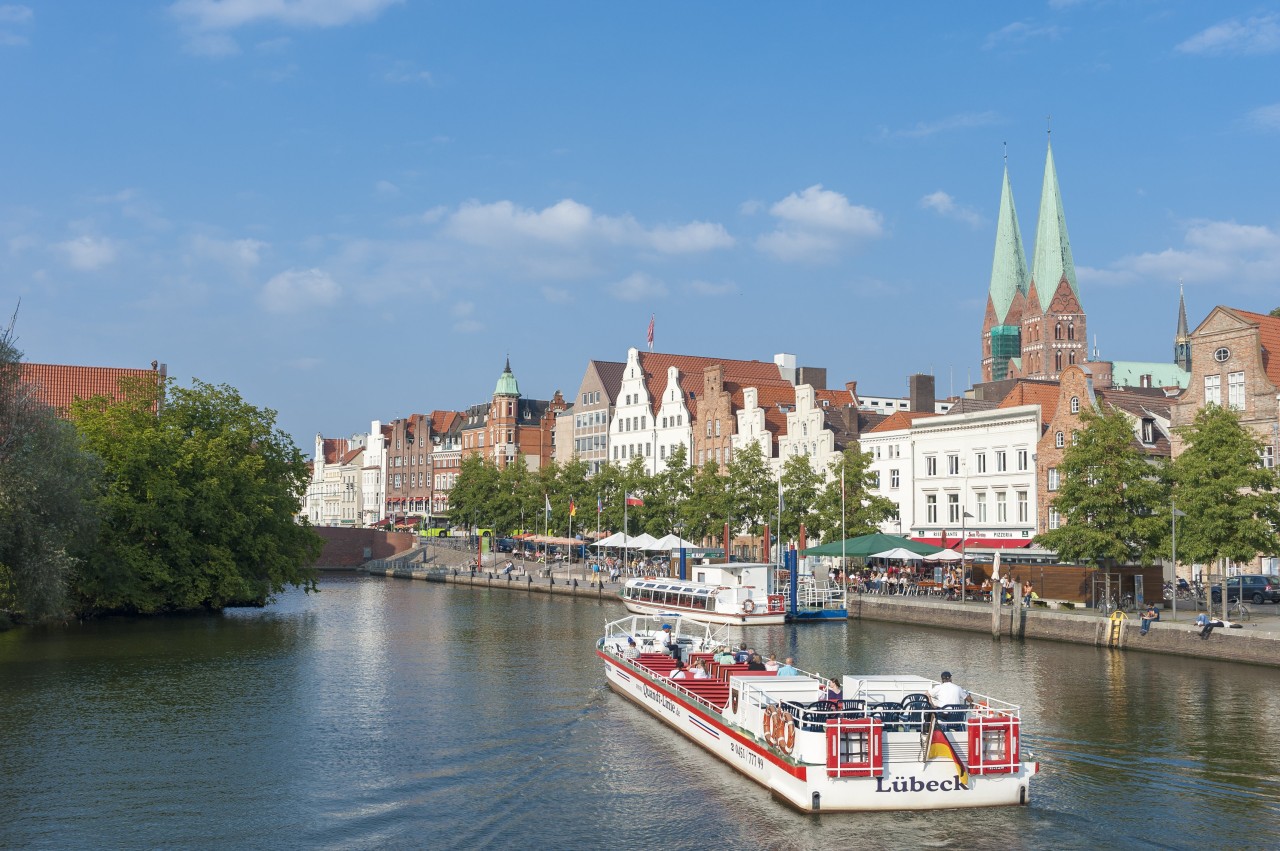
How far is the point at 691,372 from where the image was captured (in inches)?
5261

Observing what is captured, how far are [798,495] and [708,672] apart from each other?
5066 cm

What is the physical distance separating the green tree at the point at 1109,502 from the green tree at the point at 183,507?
43690 mm

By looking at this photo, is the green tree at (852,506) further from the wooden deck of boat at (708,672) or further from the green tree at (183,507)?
the wooden deck of boat at (708,672)

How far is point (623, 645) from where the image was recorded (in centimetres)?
4459

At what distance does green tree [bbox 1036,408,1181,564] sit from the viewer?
57812 mm

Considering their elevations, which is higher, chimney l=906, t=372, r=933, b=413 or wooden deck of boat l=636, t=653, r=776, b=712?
chimney l=906, t=372, r=933, b=413

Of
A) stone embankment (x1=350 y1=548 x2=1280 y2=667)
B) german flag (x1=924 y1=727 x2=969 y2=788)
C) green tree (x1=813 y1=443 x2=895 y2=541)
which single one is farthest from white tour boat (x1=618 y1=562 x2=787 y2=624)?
german flag (x1=924 y1=727 x2=969 y2=788)

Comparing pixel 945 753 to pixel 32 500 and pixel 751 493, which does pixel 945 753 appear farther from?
pixel 751 493

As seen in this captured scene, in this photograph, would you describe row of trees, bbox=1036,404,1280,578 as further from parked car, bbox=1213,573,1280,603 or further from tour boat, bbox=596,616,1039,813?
tour boat, bbox=596,616,1039,813

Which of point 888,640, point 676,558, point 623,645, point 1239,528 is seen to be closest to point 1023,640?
point 888,640

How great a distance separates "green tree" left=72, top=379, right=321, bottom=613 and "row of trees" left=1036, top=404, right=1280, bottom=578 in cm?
4348

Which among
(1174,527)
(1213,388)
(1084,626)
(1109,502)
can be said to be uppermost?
(1213,388)

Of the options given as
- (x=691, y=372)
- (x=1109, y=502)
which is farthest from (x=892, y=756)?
(x=691, y=372)

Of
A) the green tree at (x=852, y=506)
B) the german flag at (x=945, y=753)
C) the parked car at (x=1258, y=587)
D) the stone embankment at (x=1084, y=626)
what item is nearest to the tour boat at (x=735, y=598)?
the stone embankment at (x=1084, y=626)
